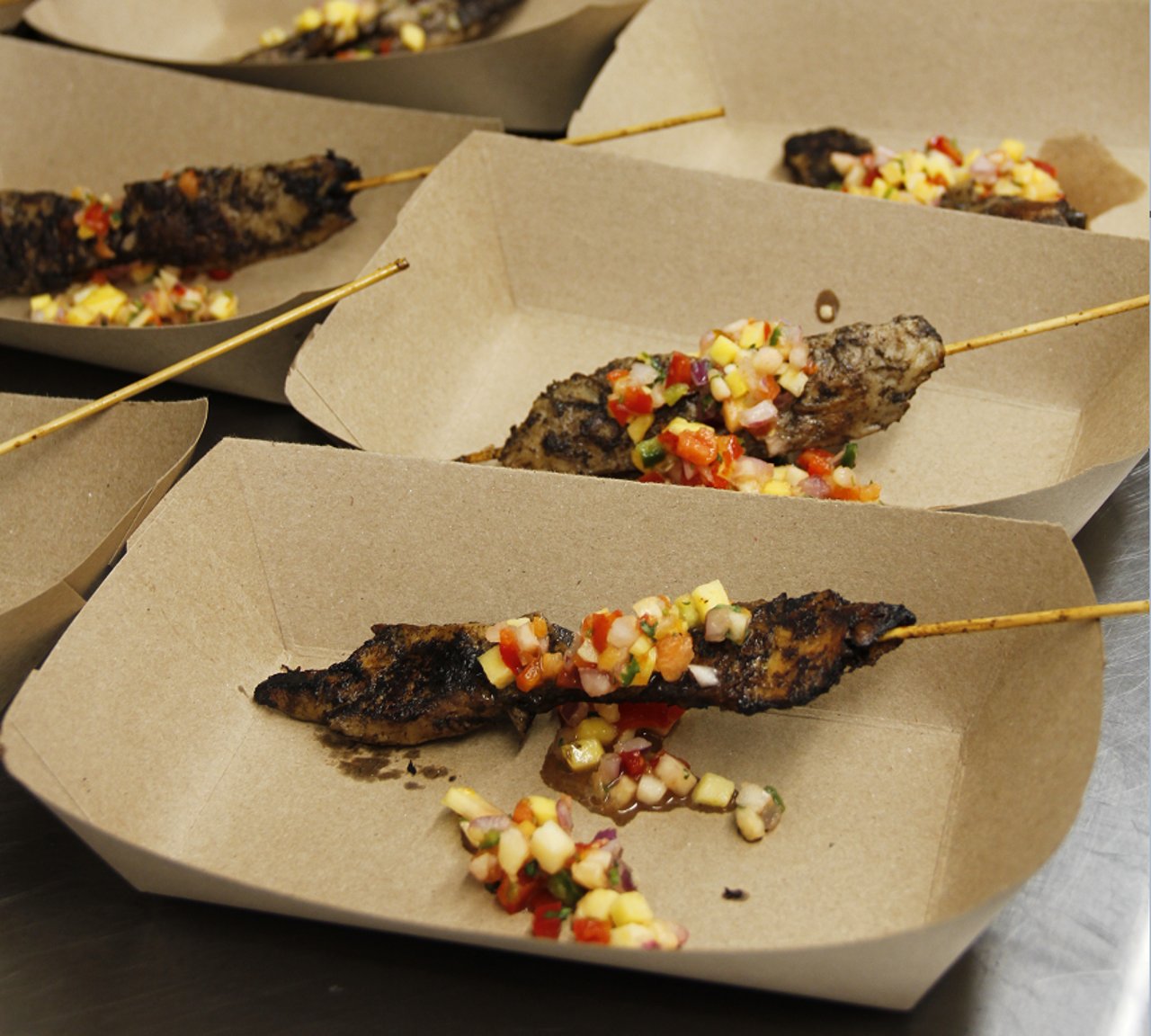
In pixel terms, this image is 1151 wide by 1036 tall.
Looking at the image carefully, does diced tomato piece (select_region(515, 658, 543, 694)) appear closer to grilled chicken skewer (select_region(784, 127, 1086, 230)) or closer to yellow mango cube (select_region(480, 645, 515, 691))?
yellow mango cube (select_region(480, 645, 515, 691))

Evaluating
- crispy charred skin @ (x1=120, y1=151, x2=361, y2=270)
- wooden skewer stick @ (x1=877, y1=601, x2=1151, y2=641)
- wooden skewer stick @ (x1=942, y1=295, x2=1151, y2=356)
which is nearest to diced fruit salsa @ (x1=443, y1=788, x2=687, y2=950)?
wooden skewer stick @ (x1=877, y1=601, x2=1151, y2=641)

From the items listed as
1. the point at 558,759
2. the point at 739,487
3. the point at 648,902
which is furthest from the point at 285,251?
the point at 648,902

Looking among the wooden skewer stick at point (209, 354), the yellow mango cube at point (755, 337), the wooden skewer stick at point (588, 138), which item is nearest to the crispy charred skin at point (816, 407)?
the yellow mango cube at point (755, 337)

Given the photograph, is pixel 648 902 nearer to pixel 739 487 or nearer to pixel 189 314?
pixel 739 487

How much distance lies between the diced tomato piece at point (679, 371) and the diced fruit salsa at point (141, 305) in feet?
5.26

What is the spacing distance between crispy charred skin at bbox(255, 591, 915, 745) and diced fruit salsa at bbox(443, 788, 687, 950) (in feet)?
0.88

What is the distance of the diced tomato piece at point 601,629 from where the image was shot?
231 cm

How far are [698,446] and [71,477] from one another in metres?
1.68

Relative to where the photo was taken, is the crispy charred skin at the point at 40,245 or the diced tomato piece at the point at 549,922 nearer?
the diced tomato piece at the point at 549,922

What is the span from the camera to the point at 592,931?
2.05 meters

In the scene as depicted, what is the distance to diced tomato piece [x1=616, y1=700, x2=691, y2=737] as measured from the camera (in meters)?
2.48

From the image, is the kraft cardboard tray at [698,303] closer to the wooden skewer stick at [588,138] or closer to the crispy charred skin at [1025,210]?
the wooden skewer stick at [588,138]

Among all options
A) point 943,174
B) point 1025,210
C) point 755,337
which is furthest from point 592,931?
point 943,174

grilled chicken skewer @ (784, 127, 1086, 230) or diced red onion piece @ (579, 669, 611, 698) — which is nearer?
diced red onion piece @ (579, 669, 611, 698)
